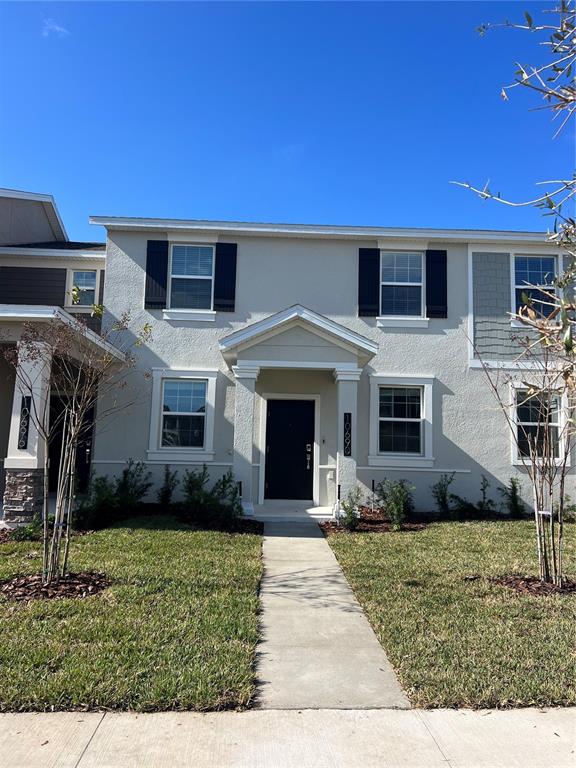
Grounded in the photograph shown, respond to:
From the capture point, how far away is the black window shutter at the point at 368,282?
40.3 feet

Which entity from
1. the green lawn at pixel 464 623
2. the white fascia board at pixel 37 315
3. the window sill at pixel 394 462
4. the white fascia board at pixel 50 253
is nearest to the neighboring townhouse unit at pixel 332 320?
the window sill at pixel 394 462

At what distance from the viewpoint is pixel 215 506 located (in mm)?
9695

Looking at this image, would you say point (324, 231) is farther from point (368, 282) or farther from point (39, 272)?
point (39, 272)

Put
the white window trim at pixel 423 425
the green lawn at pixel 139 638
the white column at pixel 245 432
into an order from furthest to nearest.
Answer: the white window trim at pixel 423 425, the white column at pixel 245 432, the green lawn at pixel 139 638

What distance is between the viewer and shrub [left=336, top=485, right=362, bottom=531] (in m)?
9.74

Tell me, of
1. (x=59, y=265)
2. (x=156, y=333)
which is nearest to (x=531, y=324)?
(x=156, y=333)

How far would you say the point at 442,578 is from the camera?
6527 mm

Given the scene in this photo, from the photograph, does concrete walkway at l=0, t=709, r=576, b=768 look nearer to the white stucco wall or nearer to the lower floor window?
the white stucco wall

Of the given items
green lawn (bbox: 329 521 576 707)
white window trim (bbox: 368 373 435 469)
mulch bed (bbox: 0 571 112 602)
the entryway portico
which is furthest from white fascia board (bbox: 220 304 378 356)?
mulch bed (bbox: 0 571 112 602)

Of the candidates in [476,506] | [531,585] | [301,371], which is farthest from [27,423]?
[476,506]

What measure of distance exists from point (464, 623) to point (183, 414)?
814 cm

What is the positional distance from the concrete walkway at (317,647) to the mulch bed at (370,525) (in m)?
2.51

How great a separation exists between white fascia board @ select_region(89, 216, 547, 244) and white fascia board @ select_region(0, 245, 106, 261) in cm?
105

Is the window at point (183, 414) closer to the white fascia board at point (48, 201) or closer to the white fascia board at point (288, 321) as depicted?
the white fascia board at point (288, 321)
